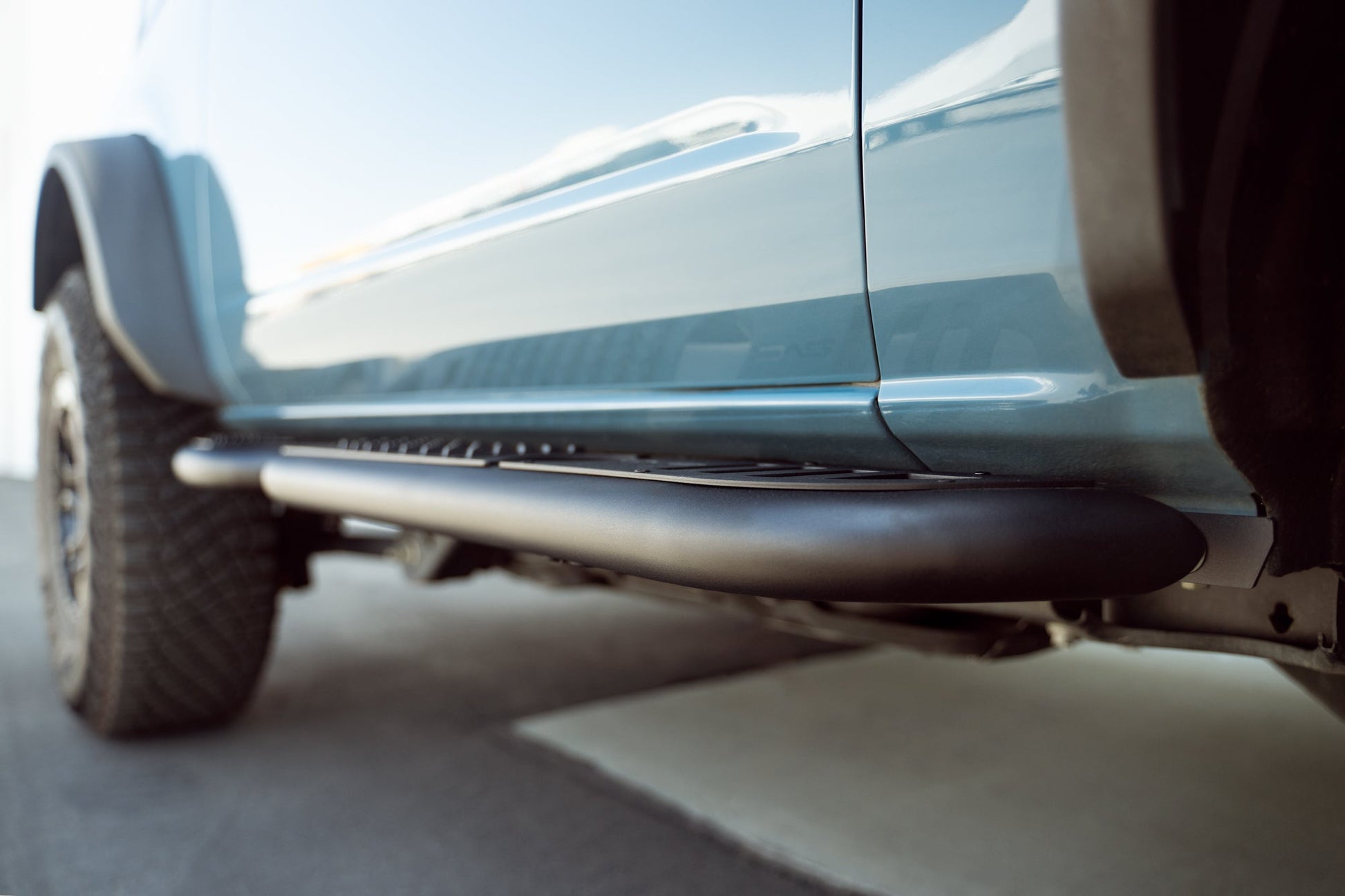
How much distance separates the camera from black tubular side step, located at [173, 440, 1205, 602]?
0.79 meters

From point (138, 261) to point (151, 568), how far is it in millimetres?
570

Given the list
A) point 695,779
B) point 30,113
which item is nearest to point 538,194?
point 695,779

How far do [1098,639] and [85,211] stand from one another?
1.89 meters

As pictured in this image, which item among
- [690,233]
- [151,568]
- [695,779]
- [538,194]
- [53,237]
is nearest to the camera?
[690,233]

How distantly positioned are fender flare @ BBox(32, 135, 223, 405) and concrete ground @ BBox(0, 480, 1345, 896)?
0.73 meters

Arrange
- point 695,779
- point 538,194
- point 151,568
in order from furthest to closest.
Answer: point 151,568 < point 695,779 < point 538,194

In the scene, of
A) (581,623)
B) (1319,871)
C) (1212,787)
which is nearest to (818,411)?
(1319,871)

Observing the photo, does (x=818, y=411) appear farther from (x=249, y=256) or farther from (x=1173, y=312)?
(x=249, y=256)

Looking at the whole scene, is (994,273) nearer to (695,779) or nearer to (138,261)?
(695,779)

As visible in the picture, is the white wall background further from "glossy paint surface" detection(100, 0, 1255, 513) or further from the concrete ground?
the concrete ground

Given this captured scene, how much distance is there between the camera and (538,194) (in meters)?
1.28

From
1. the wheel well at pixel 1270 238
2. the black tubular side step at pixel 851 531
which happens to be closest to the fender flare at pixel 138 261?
the black tubular side step at pixel 851 531

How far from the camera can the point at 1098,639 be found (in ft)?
3.64

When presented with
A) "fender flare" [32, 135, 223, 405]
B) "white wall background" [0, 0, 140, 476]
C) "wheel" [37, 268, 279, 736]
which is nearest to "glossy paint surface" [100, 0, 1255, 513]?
"fender flare" [32, 135, 223, 405]
